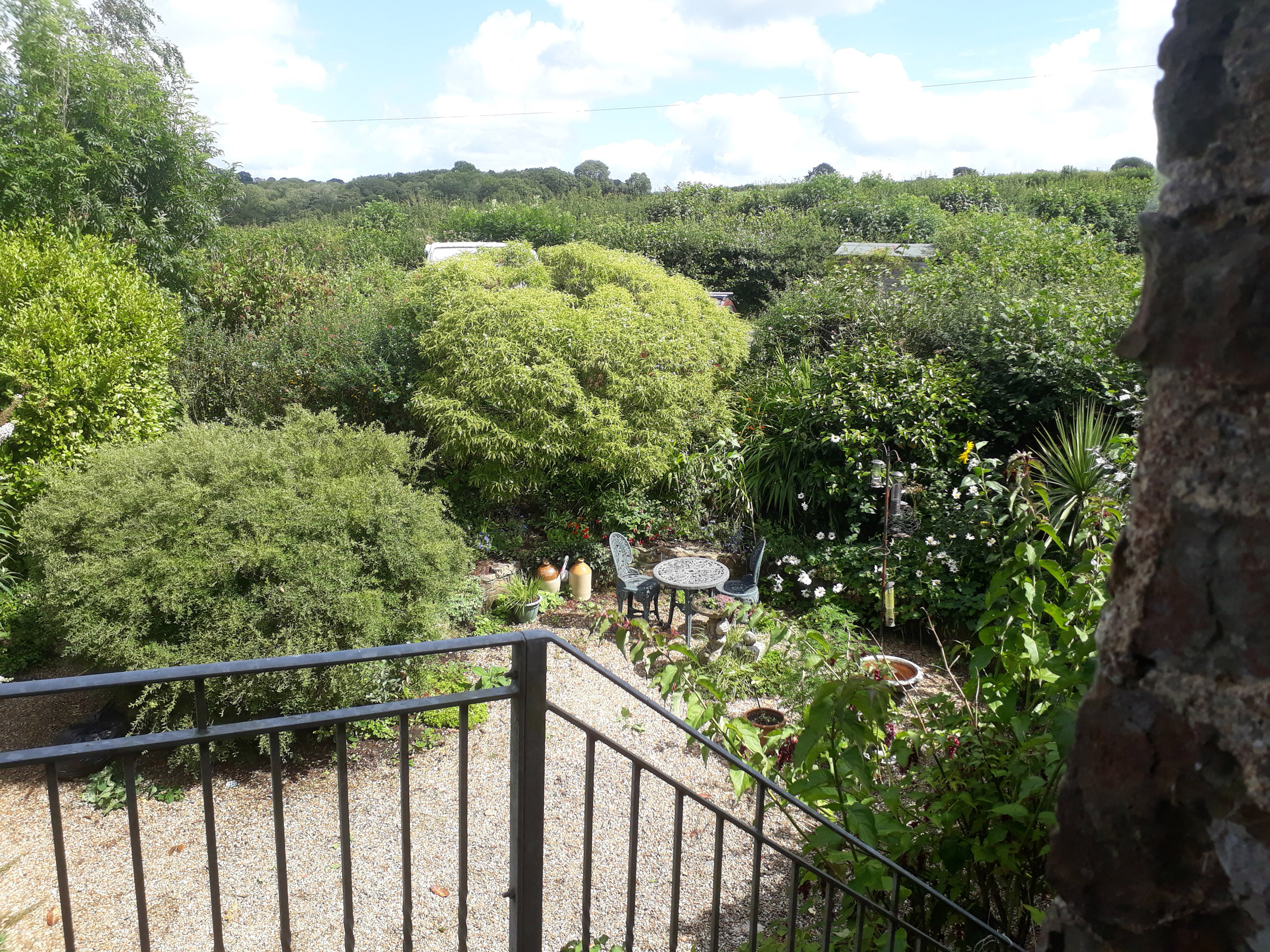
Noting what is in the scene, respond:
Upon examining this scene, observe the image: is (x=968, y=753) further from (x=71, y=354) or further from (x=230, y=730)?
(x=71, y=354)

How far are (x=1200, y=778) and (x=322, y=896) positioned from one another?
4274mm

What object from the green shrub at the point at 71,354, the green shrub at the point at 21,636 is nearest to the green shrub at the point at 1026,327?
the green shrub at the point at 71,354

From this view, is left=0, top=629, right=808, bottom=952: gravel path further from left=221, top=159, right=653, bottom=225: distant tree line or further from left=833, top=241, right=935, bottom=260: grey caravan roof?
left=221, top=159, right=653, bottom=225: distant tree line

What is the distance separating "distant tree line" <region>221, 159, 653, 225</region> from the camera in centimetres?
3094

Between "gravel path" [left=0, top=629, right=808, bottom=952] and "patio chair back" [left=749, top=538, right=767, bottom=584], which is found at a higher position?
"patio chair back" [left=749, top=538, right=767, bottom=584]

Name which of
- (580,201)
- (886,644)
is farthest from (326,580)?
(580,201)

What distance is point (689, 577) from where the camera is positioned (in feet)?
21.8

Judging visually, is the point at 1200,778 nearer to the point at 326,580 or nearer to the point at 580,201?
the point at 326,580

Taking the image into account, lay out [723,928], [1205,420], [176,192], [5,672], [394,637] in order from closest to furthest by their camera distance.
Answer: [1205,420]
[723,928]
[394,637]
[5,672]
[176,192]

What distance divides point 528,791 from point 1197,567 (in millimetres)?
1397

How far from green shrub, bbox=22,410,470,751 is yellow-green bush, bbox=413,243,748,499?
6.72ft

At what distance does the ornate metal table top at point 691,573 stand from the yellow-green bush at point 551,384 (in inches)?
42.5

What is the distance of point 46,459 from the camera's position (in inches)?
262

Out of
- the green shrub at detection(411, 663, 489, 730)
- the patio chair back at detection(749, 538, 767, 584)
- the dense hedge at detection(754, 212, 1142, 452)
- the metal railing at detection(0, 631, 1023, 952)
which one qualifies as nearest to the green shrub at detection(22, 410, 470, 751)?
the green shrub at detection(411, 663, 489, 730)
